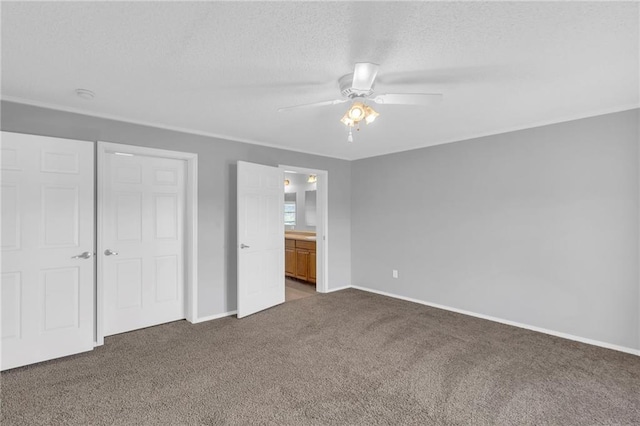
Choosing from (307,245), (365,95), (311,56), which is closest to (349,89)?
(365,95)

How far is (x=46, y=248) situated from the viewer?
2773 millimetres

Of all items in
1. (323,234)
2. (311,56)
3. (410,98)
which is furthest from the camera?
(323,234)

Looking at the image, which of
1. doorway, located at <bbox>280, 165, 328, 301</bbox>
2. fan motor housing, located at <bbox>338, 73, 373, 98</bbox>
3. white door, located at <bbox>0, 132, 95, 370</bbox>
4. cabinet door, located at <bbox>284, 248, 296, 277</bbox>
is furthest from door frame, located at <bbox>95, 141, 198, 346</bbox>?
cabinet door, located at <bbox>284, 248, 296, 277</bbox>

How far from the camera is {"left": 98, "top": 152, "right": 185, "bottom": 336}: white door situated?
3.38 m

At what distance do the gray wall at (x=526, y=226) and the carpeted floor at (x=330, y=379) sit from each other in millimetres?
418

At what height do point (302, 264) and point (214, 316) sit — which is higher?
point (302, 264)

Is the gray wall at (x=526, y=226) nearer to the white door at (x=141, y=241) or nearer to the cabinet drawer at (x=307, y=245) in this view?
the cabinet drawer at (x=307, y=245)

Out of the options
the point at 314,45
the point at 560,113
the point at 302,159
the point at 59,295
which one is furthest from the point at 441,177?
the point at 59,295

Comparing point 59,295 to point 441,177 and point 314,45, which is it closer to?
point 314,45

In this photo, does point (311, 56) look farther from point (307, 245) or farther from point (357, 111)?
point (307, 245)

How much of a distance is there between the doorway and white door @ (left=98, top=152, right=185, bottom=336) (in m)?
1.60

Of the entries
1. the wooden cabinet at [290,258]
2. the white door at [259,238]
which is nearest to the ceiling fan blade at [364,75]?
the white door at [259,238]

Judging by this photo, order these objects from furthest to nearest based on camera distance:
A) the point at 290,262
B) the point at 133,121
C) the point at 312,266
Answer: the point at 290,262, the point at 312,266, the point at 133,121

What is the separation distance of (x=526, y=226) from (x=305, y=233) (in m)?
4.22
